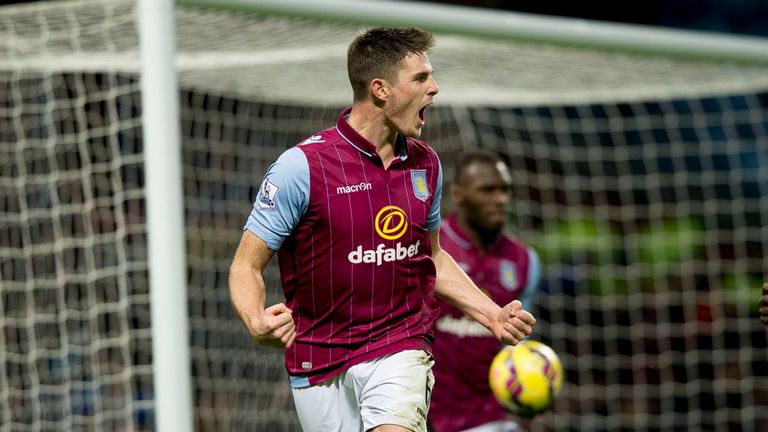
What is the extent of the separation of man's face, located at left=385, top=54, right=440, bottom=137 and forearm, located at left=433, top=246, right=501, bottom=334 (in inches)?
21.1

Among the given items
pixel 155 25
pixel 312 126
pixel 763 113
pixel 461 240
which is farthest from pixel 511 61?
pixel 763 113

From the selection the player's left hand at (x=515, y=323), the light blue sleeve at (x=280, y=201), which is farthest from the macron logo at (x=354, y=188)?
the player's left hand at (x=515, y=323)

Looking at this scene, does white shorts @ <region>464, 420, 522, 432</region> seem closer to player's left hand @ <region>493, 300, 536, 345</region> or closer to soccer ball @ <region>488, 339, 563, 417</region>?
soccer ball @ <region>488, 339, 563, 417</region>

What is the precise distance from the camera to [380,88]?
13.8 ft

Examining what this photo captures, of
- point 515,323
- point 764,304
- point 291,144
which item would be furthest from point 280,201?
point 291,144

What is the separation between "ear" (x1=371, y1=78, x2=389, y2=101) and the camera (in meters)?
4.19

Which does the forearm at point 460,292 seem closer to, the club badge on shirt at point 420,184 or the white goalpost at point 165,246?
the club badge on shirt at point 420,184

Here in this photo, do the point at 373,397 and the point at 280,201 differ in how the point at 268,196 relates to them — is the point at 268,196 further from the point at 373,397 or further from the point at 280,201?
the point at 373,397

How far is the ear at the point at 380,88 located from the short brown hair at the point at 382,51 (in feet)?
0.06

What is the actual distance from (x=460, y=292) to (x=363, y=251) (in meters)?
0.46

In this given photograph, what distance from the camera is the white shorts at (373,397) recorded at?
401cm

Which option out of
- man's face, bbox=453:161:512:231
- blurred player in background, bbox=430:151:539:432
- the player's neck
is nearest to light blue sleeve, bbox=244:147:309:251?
the player's neck

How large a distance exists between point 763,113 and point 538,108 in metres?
2.06

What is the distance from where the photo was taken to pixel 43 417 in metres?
8.53
